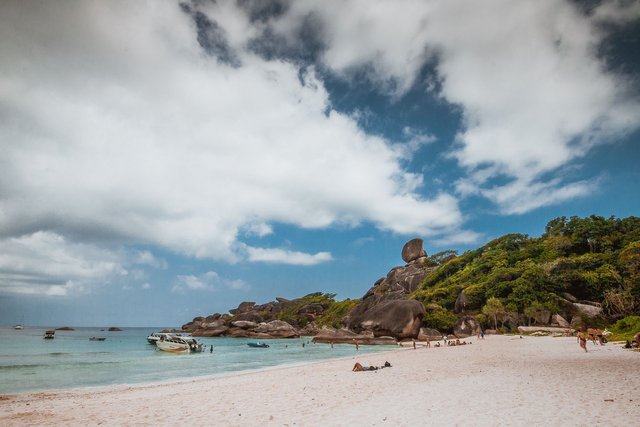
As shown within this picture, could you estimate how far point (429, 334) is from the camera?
46.6 m

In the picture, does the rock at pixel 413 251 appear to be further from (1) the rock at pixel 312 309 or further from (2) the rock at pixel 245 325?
(2) the rock at pixel 245 325

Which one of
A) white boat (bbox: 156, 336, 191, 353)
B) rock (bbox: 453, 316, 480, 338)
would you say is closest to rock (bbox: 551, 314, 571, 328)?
rock (bbox: 453, 316, 480, 338)

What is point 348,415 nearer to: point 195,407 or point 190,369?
point 195,407

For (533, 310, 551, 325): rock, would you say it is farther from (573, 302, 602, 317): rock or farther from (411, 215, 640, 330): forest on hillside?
(573, 302, 602, 317): rock

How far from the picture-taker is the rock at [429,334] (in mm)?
45094

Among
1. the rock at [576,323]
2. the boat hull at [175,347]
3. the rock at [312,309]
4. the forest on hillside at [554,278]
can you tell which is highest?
the forest on hillside at [554,278]

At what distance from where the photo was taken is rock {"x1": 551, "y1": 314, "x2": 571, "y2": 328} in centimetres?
3921

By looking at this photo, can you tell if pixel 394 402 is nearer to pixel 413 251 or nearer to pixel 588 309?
pixel 588 309

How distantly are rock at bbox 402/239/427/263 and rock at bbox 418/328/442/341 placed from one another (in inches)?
1544

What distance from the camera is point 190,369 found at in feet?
81.4

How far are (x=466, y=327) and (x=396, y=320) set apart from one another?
949 cm

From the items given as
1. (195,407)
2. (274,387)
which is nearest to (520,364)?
(274,387)

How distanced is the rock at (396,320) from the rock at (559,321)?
15.0 m

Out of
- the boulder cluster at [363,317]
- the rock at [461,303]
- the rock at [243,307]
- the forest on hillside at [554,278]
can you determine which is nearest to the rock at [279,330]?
the boulder cluster at [363,317]
